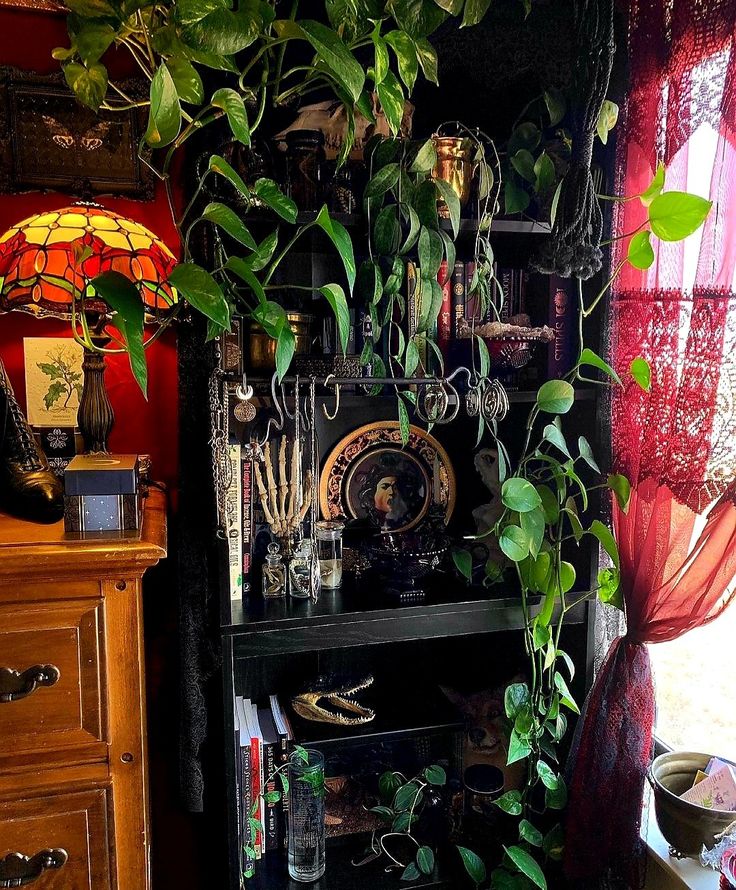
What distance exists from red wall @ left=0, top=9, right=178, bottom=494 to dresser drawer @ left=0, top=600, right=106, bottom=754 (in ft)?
1.92

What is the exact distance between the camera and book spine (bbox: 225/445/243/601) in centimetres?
125

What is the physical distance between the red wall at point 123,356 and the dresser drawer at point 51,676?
0.58 meters

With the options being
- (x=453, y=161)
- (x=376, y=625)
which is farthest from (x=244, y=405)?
(x=453, y=161)

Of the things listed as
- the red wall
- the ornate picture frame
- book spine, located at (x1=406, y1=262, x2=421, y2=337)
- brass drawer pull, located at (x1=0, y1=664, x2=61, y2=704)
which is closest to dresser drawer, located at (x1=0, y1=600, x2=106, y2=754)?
brass drawer pull, located at (x1=0, y1=664, x2=61, y2=704)

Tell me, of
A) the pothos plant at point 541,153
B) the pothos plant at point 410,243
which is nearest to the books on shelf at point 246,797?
the pothos plant at point 410,243

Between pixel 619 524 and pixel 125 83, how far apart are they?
1304 millimetres

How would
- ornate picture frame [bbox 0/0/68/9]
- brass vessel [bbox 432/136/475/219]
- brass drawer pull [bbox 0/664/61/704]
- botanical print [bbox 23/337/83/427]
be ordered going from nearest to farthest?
brass drawer pull [bbox 0/664/61/704] < brass vessel [bbox 432/136/475/219] < ornate picture frame [bbox 0/0/68/9] < botanical print [bbox 23/337/83/427]

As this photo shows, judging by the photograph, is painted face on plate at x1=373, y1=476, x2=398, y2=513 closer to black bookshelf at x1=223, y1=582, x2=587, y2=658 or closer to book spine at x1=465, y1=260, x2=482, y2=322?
black bookshelf at x1=223, y1=582, x2=587, y2=658

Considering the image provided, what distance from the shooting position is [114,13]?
0.99 m

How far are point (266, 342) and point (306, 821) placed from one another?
2.99 ft

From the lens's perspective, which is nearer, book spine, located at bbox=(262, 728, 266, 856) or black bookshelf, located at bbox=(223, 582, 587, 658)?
black bookshelf, located at bbox=(223, 582, 587, 658)

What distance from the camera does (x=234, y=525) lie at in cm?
127

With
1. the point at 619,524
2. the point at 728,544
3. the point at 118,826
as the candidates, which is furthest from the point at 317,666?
the point at 728,544

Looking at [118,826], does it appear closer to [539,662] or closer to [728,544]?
[539,662]
